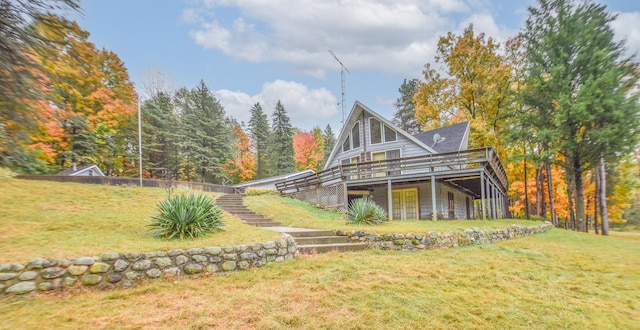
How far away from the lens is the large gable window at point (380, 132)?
17.2 m

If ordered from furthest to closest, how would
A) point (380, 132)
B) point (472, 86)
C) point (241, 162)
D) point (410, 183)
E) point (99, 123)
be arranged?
point (241, 162)
point (472, 86)
point (99, 123)
point (380, 132)
point (410, 183)

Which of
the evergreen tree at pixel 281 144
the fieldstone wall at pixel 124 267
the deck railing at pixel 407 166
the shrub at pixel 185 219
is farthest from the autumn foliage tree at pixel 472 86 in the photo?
the fieldstone wall at pixel 124 267

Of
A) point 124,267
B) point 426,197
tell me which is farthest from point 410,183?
point 124,267

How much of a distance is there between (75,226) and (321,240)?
618 centimetres

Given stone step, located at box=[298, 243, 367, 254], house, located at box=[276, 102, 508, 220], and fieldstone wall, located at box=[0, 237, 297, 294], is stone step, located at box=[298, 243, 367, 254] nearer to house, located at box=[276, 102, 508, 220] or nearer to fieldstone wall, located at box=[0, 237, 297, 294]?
fieldstone wall, located at box=[0, 237, 297, 294]

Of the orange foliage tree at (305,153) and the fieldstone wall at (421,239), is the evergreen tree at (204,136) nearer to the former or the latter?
the orange foliage tree at (305,153)

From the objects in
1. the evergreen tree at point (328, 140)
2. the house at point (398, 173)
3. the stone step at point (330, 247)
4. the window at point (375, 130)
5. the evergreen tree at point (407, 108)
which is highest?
the evergreen tree at point (407, 108)

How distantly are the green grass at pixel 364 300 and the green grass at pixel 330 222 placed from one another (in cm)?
265

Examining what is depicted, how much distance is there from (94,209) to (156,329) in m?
7.43

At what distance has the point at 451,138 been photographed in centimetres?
1727

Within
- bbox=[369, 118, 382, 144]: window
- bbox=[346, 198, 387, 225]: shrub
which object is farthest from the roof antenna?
bbox=[346, 198, 387, 225]: shrub

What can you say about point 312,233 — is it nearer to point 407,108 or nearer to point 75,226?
point 75,226

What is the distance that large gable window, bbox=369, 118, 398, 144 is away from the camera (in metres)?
17.2

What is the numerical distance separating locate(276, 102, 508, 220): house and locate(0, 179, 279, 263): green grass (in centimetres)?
757
